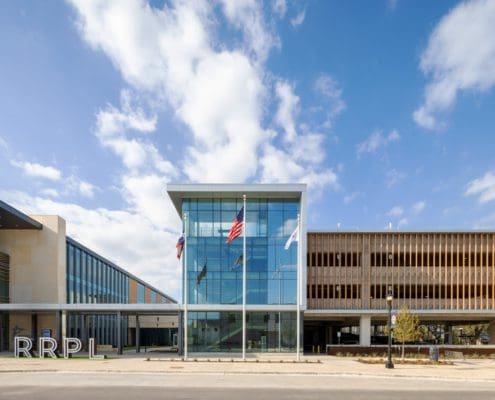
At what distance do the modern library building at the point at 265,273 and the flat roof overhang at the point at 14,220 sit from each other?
14 centimetres

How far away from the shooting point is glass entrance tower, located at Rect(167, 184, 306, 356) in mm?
39500

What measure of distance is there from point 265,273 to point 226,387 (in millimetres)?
21158

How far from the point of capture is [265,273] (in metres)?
41.0

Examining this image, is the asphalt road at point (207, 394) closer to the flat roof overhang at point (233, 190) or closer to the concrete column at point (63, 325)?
the concrete column at point (63, 325)

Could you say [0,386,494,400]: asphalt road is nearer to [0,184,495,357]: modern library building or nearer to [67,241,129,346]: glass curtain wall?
[0,184,495,357]: modern library building

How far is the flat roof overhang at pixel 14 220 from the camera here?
3828cm

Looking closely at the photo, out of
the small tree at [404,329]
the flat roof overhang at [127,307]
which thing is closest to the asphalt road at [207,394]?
the small tree at [404,329]

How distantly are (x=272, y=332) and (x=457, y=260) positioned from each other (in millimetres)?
22088

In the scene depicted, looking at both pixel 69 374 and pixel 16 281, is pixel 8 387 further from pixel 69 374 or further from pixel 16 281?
pixel 16 281

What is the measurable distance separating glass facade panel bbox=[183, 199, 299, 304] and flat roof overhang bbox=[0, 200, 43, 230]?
16.2 metres

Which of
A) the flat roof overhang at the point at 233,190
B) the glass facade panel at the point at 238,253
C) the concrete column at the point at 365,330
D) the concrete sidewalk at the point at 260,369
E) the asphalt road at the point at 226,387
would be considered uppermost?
the flat roof overhang at the point at 233,190

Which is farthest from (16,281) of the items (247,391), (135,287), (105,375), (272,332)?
(135,287)

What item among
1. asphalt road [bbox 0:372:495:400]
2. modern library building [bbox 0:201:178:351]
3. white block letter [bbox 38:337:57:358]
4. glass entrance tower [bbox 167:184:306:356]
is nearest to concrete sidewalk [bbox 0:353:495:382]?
asphalt road [bbox 0:372:495:400]

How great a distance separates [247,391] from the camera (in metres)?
19.1
